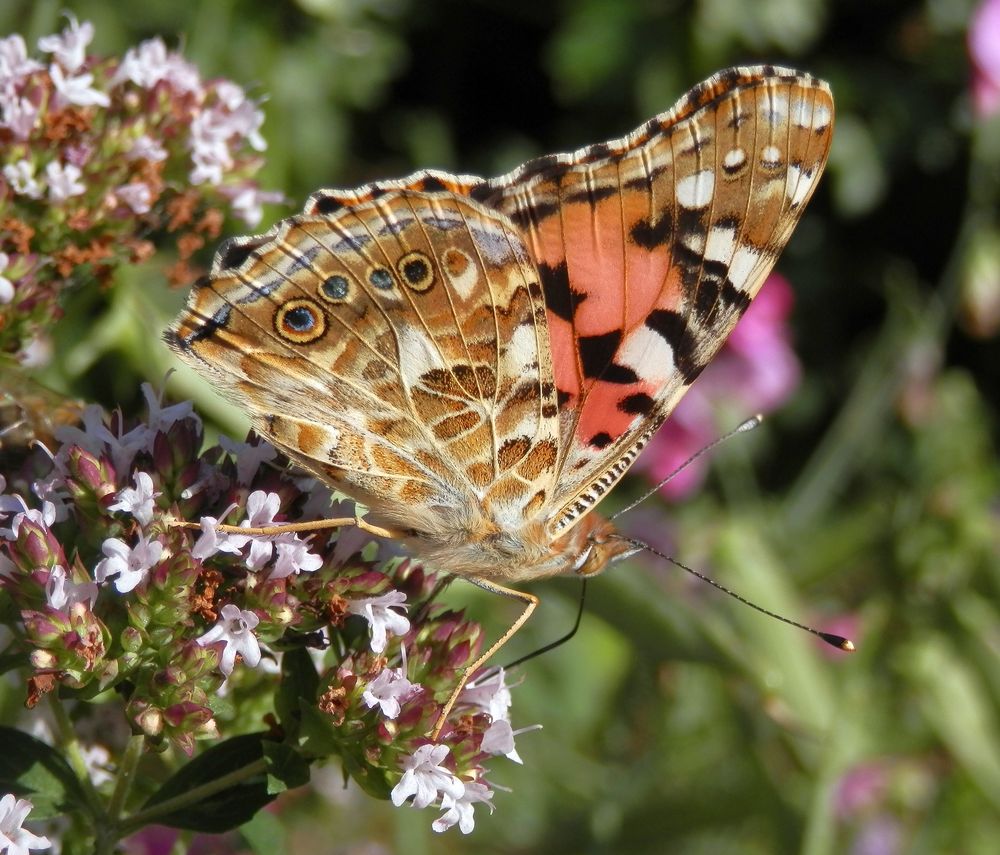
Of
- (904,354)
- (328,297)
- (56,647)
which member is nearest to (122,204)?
(328,297)

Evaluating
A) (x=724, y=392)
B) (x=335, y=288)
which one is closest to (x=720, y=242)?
(x=335, y=288)

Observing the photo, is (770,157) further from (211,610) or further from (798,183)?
(211,610)

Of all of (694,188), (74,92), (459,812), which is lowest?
(459,812)

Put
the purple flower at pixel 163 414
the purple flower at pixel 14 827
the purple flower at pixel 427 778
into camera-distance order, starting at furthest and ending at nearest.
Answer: the purple flower at pixel 163 414 → the purple flower at pixel 427 778 → the purple flower at pixel 14 827

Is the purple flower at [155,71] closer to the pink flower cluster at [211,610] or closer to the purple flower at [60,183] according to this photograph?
the purple flower at [60,183]

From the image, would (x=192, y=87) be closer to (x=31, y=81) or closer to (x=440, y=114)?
(x=31, y=81)

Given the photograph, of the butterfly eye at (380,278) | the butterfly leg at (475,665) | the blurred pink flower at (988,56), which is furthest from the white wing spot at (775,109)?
the blurred pink flower at (988,56)
